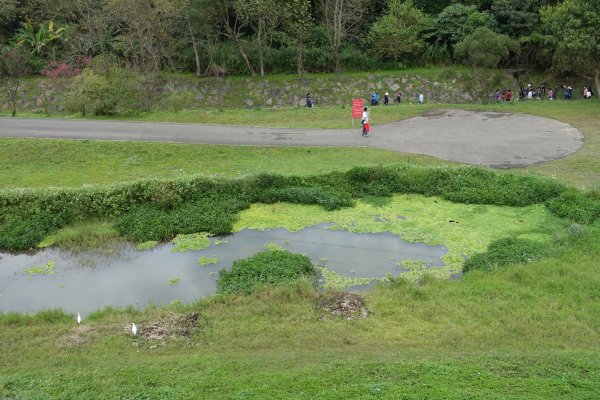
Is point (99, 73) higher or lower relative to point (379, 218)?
higher

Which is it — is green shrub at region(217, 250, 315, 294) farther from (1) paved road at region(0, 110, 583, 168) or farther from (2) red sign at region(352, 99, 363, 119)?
(2) red sign at region(352, 99, 363, 119)

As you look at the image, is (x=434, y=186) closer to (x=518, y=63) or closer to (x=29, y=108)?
(x=518, y=63)

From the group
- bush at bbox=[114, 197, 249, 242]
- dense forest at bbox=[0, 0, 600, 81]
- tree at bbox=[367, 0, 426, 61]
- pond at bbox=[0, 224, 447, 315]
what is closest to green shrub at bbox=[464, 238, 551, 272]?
pond at bbox=[0, 224, 447, 315]

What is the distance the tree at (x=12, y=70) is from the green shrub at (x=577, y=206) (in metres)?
32.6

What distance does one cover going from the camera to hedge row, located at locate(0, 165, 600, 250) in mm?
18938

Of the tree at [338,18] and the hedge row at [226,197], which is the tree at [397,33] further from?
the hedge row at [226,197]

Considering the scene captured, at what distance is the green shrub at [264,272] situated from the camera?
49.0ft

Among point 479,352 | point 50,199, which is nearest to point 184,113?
point 50,199

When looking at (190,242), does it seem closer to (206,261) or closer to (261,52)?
(206,261)

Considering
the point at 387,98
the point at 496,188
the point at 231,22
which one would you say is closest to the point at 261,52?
the point at 231,22

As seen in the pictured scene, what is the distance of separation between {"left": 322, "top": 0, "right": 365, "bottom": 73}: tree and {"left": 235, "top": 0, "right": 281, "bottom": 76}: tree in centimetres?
397

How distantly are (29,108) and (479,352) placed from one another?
3628cm

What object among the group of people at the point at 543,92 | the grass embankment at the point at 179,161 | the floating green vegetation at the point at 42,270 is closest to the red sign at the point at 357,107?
the grass embankment at the point at 179,161

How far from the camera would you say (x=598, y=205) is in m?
18.5
